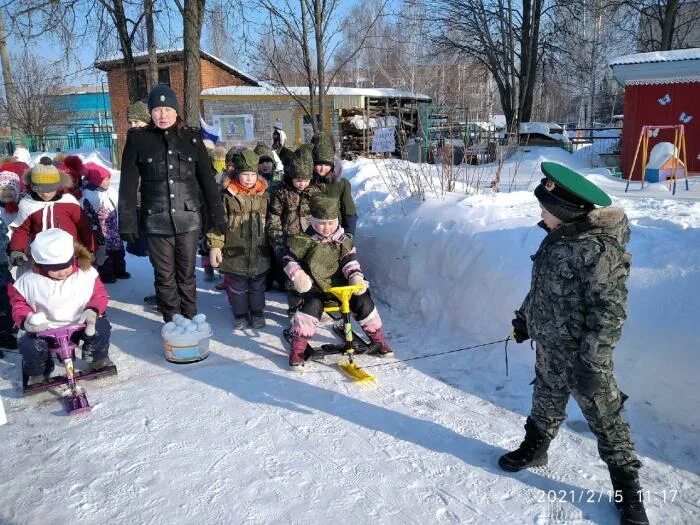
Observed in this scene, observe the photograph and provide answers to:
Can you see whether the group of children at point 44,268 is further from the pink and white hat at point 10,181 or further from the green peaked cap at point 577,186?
the green peaked cap at point 577,186

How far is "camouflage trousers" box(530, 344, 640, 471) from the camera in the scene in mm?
2324

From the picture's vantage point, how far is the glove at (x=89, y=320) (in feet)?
11.4

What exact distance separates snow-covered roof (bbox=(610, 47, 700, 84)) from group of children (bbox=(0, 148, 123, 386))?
11.7m

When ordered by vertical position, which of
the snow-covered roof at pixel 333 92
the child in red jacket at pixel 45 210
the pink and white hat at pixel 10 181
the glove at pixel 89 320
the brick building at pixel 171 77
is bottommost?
the glove at pixel 89 320

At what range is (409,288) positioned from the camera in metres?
5.05

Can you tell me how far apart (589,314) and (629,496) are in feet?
2.69

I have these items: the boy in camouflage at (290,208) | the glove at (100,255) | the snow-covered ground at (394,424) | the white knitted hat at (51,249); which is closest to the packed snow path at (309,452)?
the snow-covered ground at (394,424)

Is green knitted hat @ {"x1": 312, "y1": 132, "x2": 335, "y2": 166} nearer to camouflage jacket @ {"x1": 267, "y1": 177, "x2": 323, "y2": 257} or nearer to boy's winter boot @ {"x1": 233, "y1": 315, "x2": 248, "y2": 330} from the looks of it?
camouflage jacket @ {"x1": 267, "y1": 177, "x2": 323, "y2": 257}

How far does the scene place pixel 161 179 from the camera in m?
4.29

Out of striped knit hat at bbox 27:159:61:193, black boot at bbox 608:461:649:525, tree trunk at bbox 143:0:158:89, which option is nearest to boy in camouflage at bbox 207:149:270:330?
striped knit hat at bbox 27:159:61:193

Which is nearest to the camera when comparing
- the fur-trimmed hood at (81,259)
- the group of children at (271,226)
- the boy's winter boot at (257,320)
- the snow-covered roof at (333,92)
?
the fur-trimmed hood at (81,259)

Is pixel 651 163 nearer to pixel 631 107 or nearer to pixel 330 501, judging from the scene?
pixel 631 107

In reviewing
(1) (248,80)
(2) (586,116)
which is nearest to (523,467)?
(1) (248,80)

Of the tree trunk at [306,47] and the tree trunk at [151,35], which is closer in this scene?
the tree trunk at [306,47]
